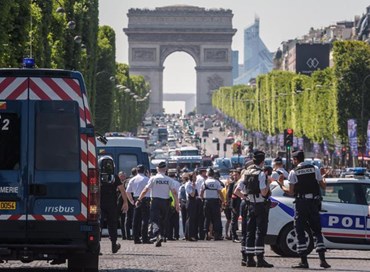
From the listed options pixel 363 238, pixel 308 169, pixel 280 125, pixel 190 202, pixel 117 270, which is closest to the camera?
pixel 117 270

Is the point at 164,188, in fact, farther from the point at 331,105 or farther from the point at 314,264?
the point at 331,105

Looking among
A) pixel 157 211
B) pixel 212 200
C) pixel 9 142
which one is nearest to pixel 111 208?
pixel 157 211

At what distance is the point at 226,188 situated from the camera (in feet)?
131

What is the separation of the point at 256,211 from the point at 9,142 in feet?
20.0

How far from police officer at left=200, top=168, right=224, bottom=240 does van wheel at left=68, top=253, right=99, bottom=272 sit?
1688cm

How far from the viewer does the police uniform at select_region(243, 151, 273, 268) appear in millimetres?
23906

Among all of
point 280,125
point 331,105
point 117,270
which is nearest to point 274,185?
point 117,270

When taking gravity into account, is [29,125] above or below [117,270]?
above

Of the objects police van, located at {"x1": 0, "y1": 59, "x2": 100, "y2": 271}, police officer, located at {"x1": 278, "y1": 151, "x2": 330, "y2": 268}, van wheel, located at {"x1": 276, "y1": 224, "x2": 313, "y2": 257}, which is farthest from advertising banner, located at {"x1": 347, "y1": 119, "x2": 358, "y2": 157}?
police van, located at {"x1": 0, "y1": 59, "x2": 100, "y2": 271}

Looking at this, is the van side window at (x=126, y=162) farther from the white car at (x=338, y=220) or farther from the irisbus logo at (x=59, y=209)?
the irisbus logo at (x=59, y=209)

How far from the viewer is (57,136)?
18.9 m

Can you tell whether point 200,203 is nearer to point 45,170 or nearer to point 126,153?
point 126,153

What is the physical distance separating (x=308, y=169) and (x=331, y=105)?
250 ft

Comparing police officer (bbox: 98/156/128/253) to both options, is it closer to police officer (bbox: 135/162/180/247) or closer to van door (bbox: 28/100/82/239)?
police officer (bbox: 135/162/180/247)
